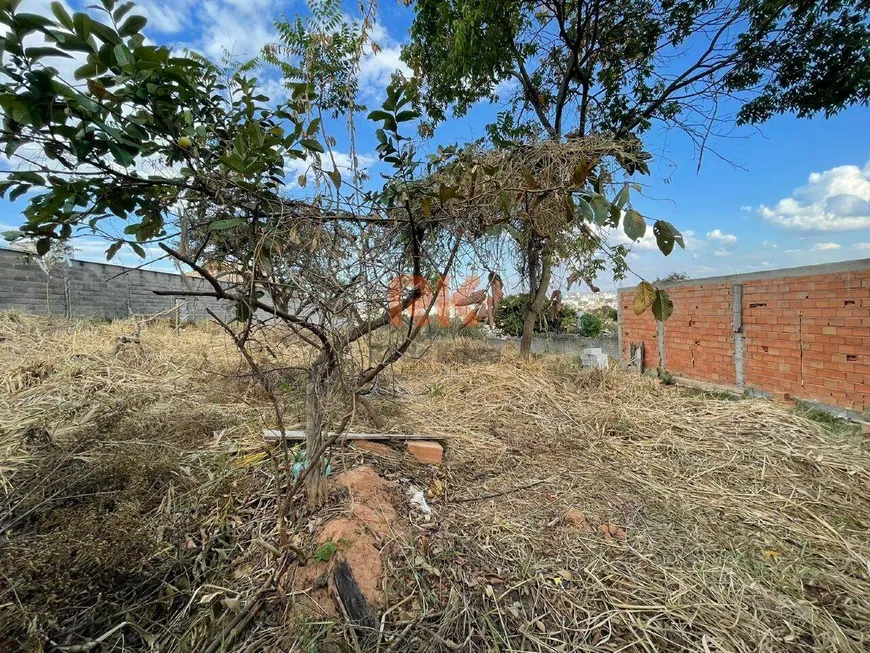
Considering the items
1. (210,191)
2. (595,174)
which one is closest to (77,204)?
(210,191)

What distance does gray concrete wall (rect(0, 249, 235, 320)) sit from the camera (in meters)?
6.31

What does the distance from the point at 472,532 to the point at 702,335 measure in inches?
263

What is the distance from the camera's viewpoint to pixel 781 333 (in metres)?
5.39

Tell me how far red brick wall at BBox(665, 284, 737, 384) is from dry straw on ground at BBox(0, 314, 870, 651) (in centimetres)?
375

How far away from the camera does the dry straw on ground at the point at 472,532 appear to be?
4.22 ft

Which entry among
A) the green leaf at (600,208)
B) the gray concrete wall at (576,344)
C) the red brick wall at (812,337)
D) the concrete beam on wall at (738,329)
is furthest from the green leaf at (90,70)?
the gray concrete wall at (576,344)

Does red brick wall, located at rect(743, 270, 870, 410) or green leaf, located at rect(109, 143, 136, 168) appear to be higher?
green leaf, located at rect(109, 143, 136, 168)

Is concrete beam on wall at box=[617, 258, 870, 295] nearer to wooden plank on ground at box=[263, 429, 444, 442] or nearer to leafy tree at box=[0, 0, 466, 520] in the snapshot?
wooden plank on ground at box=[263, 429, 444, 442]

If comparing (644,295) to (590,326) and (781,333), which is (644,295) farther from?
(590,326)

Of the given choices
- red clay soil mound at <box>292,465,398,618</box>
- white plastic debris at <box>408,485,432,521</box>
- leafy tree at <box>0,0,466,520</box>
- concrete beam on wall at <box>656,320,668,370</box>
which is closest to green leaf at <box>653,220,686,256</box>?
leafy tree at <box>0,0,466,520</box>

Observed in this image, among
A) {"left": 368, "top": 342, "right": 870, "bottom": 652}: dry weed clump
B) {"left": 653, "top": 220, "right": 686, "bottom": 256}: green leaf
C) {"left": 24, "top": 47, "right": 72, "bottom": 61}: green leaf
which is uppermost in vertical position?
{"left": 24, "top": 47, "right": 72, "bottom": 61}: green leaf

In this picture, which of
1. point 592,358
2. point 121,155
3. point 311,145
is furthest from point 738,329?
point 121,155

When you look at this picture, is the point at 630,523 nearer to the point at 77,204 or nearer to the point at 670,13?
the point at 77,204

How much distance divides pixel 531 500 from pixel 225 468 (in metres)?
1.66
